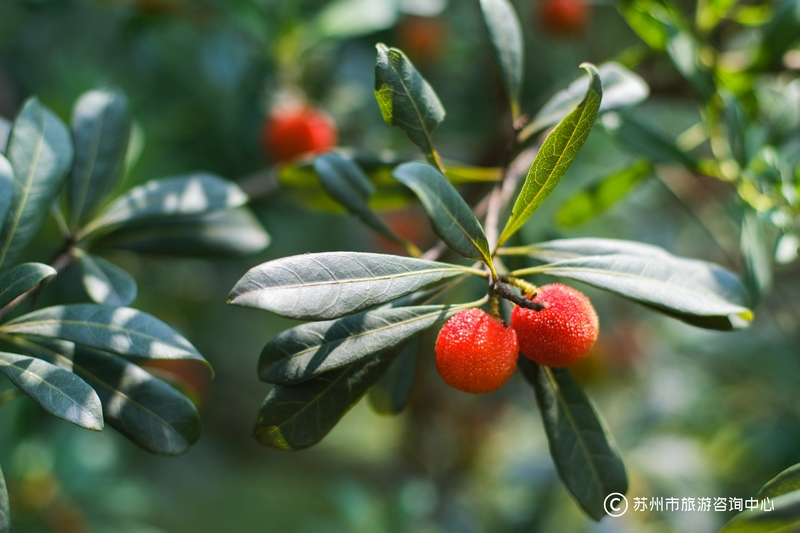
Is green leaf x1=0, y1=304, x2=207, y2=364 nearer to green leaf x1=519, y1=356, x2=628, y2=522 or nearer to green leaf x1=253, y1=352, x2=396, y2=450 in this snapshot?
green leaf x1=253, y1=352, x2=396, y2=450

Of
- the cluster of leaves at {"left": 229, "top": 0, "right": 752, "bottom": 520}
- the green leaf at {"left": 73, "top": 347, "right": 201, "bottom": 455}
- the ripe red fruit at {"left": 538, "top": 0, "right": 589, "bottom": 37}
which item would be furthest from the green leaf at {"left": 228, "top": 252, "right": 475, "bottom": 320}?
the ripe red fruit at {"left": 538, "top": 0, "right": 589, "bottom": 37}

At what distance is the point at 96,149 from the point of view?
3.10 ft

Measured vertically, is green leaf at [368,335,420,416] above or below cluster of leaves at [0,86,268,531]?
below

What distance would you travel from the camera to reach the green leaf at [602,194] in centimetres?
107

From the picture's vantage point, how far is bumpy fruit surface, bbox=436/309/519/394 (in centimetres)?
59

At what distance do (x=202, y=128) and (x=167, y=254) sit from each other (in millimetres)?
1200

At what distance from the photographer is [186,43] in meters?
2.21

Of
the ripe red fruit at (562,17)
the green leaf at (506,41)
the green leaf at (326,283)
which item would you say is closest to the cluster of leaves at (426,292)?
the green leaf at (326,283)

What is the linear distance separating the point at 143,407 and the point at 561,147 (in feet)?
1.81

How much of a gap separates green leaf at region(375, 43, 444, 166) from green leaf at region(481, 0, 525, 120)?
21cm

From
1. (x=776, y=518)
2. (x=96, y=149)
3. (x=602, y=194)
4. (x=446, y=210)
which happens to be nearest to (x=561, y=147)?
(x=446, y=210)

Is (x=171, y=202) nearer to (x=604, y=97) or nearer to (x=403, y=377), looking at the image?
(x=403, y=377)

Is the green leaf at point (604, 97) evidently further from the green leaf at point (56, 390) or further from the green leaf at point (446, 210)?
the green leaf at point (56, 390)

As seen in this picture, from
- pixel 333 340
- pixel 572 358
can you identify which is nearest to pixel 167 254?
pixel 333 340
